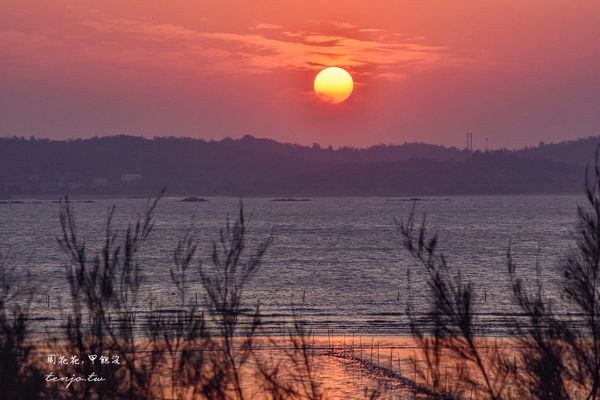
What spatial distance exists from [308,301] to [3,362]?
40.2 m

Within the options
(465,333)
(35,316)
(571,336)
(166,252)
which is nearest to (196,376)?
(465,333)

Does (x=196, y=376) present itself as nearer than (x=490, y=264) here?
Yes

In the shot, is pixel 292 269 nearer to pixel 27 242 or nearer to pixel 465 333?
pixel 27 242

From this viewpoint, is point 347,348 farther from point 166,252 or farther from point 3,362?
point 166,252

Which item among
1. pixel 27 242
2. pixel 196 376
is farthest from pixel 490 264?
pixel 196 376

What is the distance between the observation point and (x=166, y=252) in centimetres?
9700

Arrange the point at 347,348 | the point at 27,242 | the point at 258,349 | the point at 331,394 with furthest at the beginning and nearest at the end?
the point at 27,242, the point at 347,348, the point at 258,349, the point at 331,394

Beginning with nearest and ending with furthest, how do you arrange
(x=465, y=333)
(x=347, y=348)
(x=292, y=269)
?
(x=465, y=333) → (x=347, y=348) → (x=292, y=269)

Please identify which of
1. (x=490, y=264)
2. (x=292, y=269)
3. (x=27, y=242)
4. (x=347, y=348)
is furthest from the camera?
(x=27, y=242)

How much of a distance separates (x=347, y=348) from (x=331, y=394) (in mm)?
7187

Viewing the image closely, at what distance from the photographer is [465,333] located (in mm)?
12664

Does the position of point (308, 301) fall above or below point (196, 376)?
below

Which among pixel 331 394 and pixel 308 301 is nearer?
pixel 331 394

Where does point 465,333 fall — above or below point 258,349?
above
